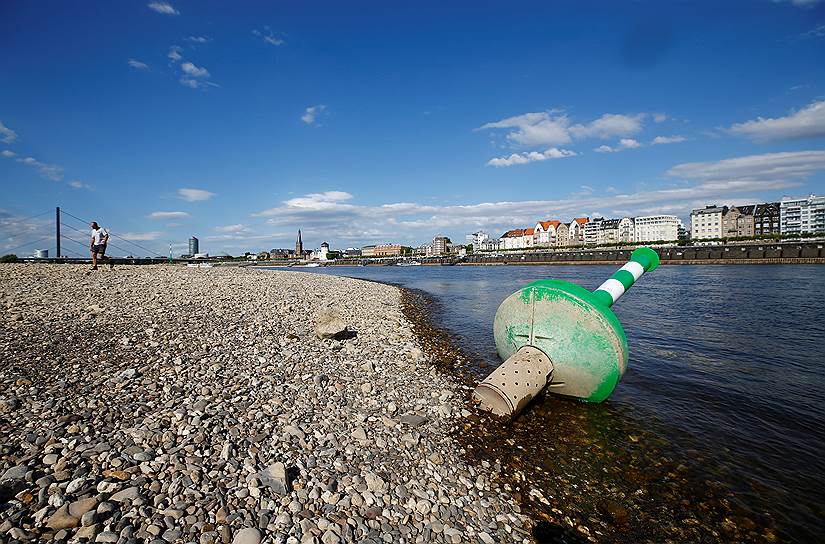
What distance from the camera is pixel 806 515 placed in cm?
404

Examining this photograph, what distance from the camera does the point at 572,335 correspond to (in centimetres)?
625

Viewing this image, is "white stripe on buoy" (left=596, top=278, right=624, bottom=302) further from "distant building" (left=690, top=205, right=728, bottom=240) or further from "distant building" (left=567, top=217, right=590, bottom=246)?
"distant building" (left=567, top=217, right=590, bottom=246)

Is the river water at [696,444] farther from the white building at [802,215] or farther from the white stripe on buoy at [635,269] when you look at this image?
the white building at [802,215]

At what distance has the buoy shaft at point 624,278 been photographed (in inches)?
285

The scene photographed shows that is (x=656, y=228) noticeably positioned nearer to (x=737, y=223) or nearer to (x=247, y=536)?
(x=737, y=223)

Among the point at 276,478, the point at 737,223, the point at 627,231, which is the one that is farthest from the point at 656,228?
the point at 276,478

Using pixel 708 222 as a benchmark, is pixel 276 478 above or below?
below

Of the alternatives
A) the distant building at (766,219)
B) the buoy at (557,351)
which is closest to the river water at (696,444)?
the buoy at (557,351)

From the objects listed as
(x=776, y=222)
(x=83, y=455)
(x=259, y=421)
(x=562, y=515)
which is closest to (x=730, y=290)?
(x=562, y=515)

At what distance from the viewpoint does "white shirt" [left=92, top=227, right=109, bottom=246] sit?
20.5m

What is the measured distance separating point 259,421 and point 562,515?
375 centimetres

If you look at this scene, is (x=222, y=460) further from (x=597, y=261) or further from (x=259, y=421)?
(x=597, y=261)

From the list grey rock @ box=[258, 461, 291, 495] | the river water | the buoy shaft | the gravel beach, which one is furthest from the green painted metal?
grey rock @ box=[258, 461, 291, 495]

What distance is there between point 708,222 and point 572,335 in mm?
178313
